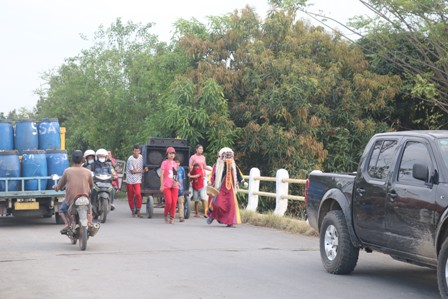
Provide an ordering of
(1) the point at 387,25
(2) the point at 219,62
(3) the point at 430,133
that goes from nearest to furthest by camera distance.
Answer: (3) the point at 430,133 → (1) the point at 387,25 → (2) the point at 219,62

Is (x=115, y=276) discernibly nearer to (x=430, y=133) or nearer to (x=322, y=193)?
(x=322, y=193)

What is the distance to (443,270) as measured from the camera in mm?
8234

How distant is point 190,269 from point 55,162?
871 cm

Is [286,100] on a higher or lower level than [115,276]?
higher

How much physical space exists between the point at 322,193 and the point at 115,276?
3.24m

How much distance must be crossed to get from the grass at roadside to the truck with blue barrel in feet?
15.2

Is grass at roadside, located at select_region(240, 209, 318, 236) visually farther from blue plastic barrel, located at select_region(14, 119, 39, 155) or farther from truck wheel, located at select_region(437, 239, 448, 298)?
truck wheel, located at select_region(437, 239, 448, 298)

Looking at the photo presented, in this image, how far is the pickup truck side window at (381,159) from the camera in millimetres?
10039

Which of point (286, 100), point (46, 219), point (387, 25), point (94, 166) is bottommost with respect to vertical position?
point (46, 219)

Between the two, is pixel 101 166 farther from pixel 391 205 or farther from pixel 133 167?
pixel 391 205

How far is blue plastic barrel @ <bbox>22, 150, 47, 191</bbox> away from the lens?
18.7 m

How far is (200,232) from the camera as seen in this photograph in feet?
55.5

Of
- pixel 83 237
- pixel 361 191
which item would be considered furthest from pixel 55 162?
pixel 361 191

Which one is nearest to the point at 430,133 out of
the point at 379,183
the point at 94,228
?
the point at 379,183
